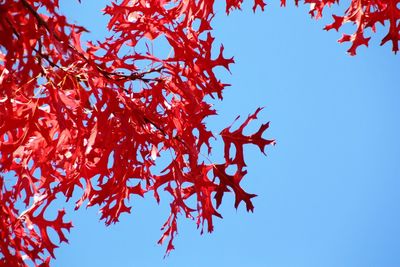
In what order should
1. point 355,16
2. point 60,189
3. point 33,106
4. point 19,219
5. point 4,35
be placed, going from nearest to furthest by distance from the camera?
point 4,35
point 33,106
point 60,189
point 19,219
point 355,16

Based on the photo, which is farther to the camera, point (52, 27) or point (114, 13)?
point (114, 13)

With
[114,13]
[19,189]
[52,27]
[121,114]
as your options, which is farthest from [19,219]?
[52,27]

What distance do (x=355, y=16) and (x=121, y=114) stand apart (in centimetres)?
94

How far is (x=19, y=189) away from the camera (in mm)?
1480

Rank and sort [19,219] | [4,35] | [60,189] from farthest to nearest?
[19,219]
[60,189]
[4,35]

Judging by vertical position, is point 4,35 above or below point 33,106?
below

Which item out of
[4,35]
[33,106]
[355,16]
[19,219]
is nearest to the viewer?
[4,35]

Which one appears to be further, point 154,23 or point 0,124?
point 154,23

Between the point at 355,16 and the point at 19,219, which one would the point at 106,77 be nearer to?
the point at 19,219

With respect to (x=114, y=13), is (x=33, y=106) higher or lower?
lower

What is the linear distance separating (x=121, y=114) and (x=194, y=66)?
231 millimetres

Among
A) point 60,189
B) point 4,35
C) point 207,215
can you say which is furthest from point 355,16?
point 4,35

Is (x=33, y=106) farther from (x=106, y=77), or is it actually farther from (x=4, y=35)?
(x=4, y=35)

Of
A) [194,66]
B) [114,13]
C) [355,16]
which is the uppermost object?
[355,16]
